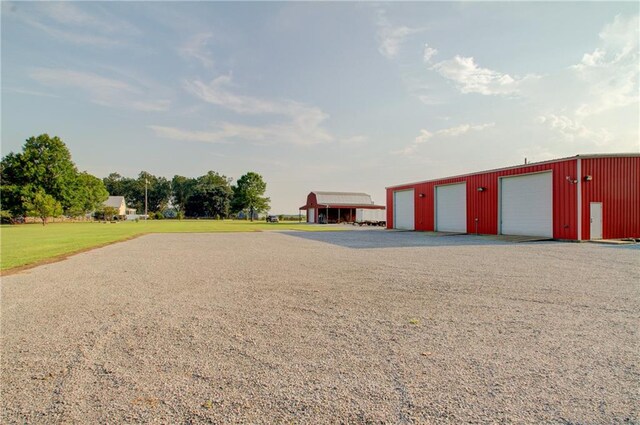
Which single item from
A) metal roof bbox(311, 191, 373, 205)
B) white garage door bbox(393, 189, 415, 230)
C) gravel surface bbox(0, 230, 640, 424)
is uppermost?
metal roof bbox(311, 191, 373, 205)

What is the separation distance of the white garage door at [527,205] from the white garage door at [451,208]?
12.5 feet

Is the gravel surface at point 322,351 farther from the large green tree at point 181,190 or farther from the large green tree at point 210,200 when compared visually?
the large green tree at point 181,190

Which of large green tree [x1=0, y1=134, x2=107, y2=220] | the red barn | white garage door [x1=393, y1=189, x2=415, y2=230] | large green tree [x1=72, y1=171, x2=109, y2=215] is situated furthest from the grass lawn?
large green tree [x1=72, y1=171, x2=109, y2=215]

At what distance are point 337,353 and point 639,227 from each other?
23572 mm

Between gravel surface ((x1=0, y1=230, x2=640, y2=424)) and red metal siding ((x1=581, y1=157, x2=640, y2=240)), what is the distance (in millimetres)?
13154

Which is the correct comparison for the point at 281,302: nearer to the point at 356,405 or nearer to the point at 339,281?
the point at 339,281

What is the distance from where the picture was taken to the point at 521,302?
594cm

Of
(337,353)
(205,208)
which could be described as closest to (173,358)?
(337,353)

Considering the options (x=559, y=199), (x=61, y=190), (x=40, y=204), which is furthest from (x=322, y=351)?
(x=61, y=190)

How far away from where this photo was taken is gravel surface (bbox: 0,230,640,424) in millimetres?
2742

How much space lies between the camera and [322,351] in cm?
386

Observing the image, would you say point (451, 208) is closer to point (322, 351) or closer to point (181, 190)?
point (322, 351)

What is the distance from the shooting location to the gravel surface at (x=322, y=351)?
274 cm

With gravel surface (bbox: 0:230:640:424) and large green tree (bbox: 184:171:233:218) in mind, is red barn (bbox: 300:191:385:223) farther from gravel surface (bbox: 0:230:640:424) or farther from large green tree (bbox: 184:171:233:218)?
gravel surface (bbox: 0:230:640:424)
